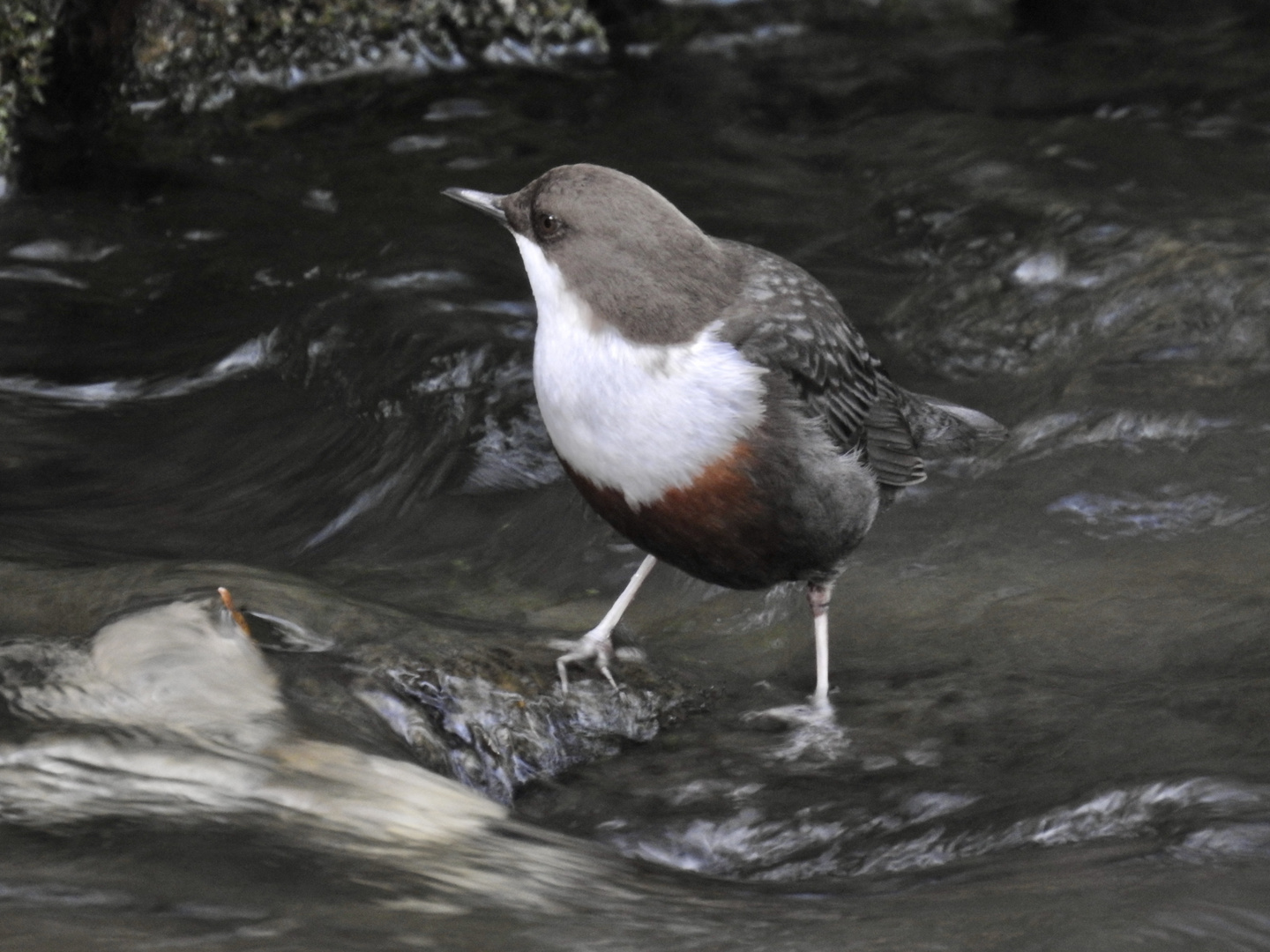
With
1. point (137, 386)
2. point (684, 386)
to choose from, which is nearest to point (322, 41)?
point (137, 386)

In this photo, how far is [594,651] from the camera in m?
3.59

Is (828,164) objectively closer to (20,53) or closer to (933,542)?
(933,542)

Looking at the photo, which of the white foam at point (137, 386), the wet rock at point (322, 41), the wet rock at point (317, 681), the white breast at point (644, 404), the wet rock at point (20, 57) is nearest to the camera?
the wet rock at point (317, 681)

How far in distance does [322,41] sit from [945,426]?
4.55 metres

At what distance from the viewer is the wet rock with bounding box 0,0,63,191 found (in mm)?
6637

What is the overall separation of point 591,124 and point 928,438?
3.52 meters

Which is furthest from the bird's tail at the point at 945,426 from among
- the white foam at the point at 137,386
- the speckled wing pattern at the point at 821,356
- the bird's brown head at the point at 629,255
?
the white foam at the point at 137,386

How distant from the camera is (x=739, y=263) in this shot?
144 inches

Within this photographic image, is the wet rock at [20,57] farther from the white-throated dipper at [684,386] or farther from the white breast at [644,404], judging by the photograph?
the white breast at [644,404]

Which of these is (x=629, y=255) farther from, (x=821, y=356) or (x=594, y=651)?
(x=594, y=651)

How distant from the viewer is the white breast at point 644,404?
131 inches

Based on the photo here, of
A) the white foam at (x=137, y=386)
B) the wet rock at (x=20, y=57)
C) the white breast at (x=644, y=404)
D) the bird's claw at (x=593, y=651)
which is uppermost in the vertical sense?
the wet rock at (x=20, y=57)

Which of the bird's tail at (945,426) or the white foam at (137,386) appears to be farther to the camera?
the white foam at (137,386)

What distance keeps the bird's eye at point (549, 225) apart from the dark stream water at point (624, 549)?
94 centimetres
